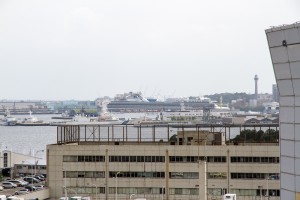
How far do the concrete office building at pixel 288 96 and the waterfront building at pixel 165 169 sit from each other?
14922mm

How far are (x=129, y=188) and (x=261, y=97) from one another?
169 metres

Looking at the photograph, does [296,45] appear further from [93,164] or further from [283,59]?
[93,164]

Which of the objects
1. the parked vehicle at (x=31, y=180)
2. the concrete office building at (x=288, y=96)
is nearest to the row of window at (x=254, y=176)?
the parked vehicle at (x=31, y=180)

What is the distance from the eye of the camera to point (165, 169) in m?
23.6

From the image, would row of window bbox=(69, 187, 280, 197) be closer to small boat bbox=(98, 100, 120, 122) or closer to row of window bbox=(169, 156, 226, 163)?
row of window bbox=(169, 156, 226, 163)

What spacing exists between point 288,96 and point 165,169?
53.2 ft

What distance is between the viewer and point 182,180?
23.6 m

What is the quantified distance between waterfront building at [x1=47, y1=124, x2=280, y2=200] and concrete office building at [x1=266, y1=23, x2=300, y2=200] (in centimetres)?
1492

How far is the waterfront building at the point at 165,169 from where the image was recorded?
2302cm

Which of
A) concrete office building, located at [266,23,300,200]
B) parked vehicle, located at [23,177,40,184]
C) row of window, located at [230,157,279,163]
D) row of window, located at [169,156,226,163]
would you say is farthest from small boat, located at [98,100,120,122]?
concrete office building, located at [266,23,300,200]

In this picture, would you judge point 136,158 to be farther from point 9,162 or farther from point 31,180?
point 9,162

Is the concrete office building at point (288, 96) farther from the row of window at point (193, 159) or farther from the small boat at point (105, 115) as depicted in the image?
the small boat at point (105, 115)

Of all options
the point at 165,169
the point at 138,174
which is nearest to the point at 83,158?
the point at 138,174

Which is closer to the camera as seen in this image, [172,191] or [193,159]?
[193,159]
